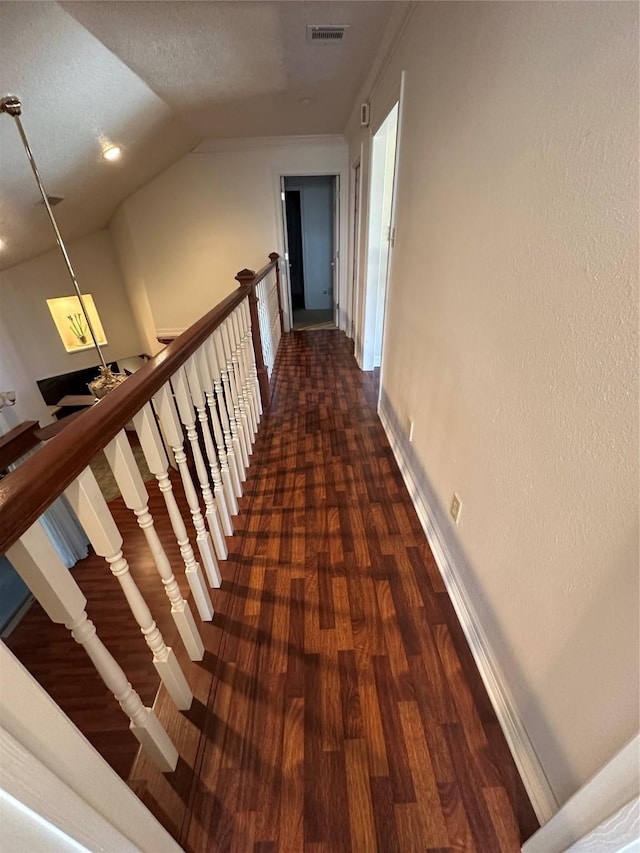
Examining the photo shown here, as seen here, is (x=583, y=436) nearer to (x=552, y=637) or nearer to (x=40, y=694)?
(x=552, y=637)

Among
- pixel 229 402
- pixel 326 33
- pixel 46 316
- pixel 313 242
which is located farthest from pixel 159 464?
pixel 313 242

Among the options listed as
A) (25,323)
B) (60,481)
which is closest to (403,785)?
(60,481)

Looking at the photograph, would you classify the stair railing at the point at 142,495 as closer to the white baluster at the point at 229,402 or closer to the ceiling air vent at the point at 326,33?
the white baluster at the point at 229,402

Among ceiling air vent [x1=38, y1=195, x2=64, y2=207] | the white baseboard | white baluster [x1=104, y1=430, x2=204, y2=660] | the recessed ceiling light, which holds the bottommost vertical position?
the white baseboard

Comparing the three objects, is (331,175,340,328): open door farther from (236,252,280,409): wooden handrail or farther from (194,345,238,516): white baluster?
(194,345,238,516): white baluster

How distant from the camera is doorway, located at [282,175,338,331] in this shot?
5883mm

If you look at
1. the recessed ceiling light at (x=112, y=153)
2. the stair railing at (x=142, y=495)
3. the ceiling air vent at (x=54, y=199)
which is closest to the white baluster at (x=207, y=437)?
the stair railing at (x=142, y=495)

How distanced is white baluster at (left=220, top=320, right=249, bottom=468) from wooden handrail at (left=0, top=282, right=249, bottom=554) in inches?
26.7

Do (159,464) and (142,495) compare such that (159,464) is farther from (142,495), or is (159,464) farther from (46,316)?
(46,316)

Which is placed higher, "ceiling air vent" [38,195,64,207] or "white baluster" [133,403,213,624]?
"ceiling air vent" [38,195,64,207]

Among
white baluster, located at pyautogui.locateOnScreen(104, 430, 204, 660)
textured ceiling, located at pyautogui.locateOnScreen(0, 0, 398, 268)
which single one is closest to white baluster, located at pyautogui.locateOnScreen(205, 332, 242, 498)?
white baluster, located at pyautogui.locateOnScreen(104, 430, 204, 660)

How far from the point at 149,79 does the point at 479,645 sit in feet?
13.6

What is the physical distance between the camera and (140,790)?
872 mm

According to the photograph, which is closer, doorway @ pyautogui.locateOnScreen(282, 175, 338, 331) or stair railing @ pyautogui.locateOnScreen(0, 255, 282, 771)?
stair railing @ pyautogui.locateOnScreen(0, 255, 282, 771)
